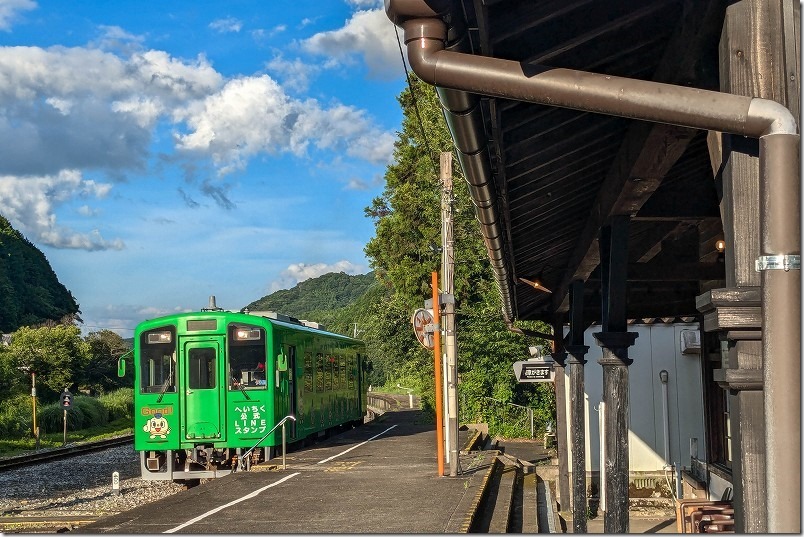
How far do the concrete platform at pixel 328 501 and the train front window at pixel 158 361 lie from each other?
2447mm

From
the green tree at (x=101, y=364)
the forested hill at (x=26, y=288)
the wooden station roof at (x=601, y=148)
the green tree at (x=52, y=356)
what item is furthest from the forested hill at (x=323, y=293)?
the wooden station roof at (x=601, y=148)

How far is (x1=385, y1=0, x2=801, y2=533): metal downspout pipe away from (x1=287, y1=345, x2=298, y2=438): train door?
14775 mm

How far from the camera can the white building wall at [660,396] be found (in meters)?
16.5

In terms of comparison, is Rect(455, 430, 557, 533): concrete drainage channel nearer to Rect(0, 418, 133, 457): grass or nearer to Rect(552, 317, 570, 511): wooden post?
Rect(552, 317, 570, 511): wooden post

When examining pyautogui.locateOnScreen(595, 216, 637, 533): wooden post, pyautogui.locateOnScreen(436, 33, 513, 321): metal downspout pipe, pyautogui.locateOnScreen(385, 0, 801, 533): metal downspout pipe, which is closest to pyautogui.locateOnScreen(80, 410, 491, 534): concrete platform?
pyautogui.locateOnScreen(595, 216, 637, 533): wooden post

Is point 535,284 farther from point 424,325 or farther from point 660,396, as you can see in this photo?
point 660,396

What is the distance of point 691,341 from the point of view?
51.1 feet

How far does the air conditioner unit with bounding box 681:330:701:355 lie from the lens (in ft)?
50.5

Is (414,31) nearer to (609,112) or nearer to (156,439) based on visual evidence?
(609,112)

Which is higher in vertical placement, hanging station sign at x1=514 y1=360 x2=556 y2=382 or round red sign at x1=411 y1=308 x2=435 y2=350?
round red sign at x1=411 y1=308 x2=435 y2=350

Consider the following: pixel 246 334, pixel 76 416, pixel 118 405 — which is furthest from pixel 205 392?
pixel 118 405

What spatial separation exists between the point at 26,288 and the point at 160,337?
65.0m

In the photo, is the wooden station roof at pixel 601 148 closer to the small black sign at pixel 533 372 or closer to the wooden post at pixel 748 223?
the wooden post at pixel 748 223

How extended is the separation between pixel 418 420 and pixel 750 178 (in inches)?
1116
